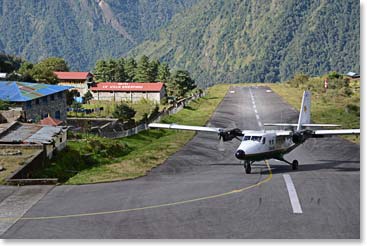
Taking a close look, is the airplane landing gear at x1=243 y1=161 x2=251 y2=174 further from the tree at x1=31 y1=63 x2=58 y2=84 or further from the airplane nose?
the tree at x1=31 y1=63 x2=58 y2=84

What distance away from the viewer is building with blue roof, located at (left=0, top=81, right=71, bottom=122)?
73.9 metres

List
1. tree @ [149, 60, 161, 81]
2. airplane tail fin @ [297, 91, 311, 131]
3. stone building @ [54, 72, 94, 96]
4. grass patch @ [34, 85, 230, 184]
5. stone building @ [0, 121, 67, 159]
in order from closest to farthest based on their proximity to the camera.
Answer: grass patch @ [34, 85, 230, 184], airplane tail fin @ [297, 91, 311, 131], stone building @ [0, 121, 67, 159], stone building @ [54, 72, 94, 96], tree @ [149, 60, 161, 81]

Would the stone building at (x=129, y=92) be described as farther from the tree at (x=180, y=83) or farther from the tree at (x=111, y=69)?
the tree at (x=111, y=69)

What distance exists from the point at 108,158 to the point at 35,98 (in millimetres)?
26922

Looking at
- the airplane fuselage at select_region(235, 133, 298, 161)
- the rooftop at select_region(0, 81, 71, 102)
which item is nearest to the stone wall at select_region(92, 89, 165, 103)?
the rooftop at select_region(0, 81, 71, 102)

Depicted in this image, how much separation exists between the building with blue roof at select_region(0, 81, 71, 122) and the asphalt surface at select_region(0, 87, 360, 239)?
34580 mm

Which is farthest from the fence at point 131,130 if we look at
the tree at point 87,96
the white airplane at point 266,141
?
the tree at point 87,96

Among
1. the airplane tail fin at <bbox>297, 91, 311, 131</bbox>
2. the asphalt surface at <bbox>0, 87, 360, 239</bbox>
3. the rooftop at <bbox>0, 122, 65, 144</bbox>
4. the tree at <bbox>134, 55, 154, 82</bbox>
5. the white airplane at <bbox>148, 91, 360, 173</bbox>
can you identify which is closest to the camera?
the asphalt surface at <bbox>0, 87, 360, 239</bbox>

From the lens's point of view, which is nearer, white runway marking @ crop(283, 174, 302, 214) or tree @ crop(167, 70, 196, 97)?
white runway marking @ crop(283, 174, 302, 214)

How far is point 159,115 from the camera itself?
87.4 m

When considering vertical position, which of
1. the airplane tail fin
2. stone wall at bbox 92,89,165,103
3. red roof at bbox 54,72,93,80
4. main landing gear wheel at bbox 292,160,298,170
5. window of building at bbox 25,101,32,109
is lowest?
stone wall at bbox 92,89,165,103

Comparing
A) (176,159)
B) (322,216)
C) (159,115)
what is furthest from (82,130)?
(322,216)

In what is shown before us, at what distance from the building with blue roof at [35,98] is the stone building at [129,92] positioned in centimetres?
5345

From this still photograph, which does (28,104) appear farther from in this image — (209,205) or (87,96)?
(87,96)
